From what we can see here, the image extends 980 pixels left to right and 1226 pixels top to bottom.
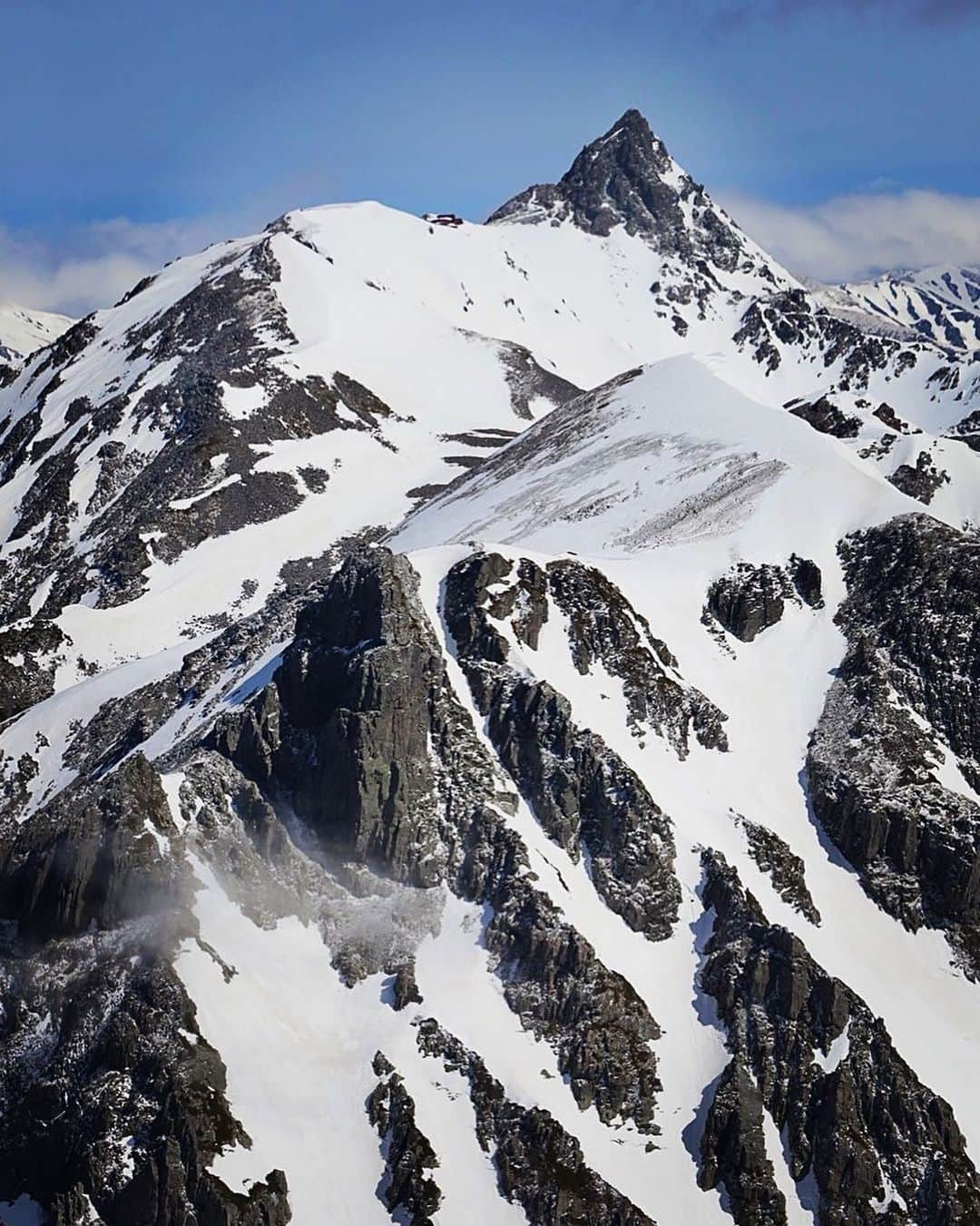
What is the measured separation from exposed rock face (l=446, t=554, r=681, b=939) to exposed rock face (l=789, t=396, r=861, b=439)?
206 feet

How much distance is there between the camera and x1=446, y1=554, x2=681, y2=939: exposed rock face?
74562 millimetres

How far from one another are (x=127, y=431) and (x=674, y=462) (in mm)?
68638

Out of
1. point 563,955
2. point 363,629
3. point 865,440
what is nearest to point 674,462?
point 865,440

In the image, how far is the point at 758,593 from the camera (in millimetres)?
94625

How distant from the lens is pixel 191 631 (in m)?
120

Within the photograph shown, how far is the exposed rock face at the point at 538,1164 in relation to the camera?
6084 cm

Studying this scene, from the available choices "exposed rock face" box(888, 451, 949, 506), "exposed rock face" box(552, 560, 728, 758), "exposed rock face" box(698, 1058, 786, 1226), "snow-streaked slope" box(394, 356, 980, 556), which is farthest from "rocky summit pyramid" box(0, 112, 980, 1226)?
"exposed rock face" box(888, 451, 949, 506)

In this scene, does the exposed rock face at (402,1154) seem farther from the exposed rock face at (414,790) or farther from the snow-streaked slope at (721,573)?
the snow-streaked slope at (721,573)

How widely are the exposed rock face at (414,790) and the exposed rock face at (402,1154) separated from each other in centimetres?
810

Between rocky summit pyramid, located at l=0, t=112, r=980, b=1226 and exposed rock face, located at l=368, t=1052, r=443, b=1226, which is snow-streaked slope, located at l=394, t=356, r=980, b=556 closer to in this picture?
rocky summit pyramid, located at l=0, t=112, r=980, b=1226

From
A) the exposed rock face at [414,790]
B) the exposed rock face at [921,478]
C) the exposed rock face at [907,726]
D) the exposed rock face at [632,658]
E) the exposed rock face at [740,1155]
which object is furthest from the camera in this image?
the exposed rock face at [921,478]

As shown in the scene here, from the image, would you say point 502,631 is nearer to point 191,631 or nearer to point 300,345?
point 191,631

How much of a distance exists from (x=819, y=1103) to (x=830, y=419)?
85.2m

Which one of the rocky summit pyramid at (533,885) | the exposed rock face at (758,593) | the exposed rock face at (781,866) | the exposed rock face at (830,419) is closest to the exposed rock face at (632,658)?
the rocky summit pyramid at (533,885)
